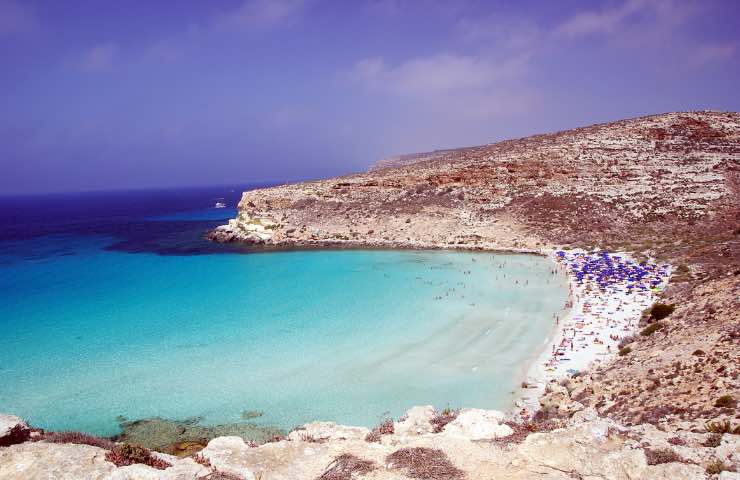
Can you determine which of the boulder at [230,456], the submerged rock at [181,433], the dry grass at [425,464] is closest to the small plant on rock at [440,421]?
the dry grass at [425,464]

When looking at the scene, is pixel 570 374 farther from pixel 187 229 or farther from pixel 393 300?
pixel 187 229

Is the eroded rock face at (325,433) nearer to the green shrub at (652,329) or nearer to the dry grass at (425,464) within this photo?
the dry grass at (425,464)

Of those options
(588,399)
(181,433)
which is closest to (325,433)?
(181,433)

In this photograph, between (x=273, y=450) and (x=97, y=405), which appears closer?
(x=273, y=450)

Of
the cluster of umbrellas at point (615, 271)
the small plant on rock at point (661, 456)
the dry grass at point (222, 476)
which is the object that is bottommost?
the cluster of umbrellas at point (615, 271)

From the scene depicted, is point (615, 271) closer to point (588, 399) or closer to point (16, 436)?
point (588, 399)

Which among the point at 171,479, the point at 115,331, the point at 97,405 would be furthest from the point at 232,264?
the point at 171,479
